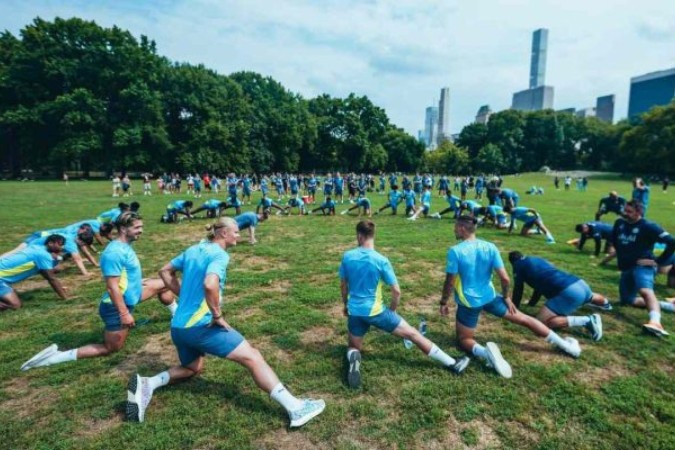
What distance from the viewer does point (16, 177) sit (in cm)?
4878

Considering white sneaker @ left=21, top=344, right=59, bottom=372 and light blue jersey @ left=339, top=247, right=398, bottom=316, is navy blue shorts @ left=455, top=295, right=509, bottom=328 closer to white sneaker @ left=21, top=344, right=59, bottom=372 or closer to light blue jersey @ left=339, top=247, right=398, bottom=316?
light blue jersey @ left=339, top=247, right=398, bottom=316

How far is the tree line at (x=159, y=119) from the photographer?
45.2 m

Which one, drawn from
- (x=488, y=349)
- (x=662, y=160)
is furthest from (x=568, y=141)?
(x=488, y=349)

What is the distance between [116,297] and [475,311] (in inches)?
179

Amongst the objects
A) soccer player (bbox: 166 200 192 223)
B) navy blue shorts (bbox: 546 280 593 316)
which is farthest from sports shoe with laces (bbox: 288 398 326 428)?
soccer player (bbox: 166 200 192 223)

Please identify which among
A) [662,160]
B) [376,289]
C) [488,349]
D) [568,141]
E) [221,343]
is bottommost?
[488,349]

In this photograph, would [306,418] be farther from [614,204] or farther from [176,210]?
[176,210]

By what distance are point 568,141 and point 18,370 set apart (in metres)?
101

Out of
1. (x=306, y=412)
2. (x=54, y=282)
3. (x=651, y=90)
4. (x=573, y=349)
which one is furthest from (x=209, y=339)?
(x=651, y=90)

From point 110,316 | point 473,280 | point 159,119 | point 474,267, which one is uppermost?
point 159,119

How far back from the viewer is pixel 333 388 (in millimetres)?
4242

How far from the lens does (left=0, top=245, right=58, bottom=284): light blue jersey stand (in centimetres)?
652

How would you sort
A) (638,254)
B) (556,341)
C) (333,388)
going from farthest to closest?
(638,254) → (556,341) → (333,388)

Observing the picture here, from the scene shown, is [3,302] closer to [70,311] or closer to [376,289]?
[70,311]
